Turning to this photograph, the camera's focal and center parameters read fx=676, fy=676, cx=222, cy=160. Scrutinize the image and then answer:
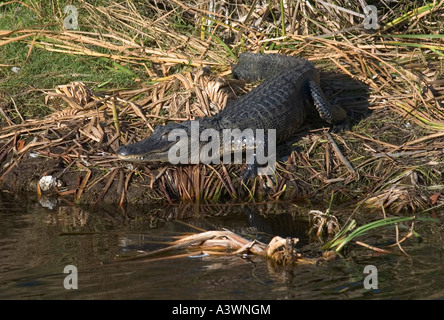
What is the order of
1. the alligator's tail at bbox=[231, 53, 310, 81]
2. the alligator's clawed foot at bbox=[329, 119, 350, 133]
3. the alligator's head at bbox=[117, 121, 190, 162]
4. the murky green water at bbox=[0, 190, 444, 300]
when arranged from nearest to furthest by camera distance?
1. the murky green water at bbox=[0, 190, 444, 300]
2. the alligator's head at bbox=[117, 121, 190, 162]
3. the alligator's clawed foot at bbox=[329, 119, 350, 133]
4. the alligator's tail at bbox=[231, 53, 310, 81]

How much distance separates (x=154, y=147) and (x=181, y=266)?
1.71m

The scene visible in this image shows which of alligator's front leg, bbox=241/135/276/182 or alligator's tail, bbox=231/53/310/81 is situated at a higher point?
alligator's tail, bbox=231/53/310/81

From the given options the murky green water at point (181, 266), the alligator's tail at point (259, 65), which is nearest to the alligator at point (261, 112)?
the alligator's tail at point (259, 65)

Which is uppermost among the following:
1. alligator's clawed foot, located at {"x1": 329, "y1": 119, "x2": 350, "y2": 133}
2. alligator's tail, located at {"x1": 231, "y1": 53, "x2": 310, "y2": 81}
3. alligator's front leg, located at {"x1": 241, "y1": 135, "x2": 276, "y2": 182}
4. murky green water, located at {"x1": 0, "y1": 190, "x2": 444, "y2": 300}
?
alligator's tail, located at {"x1": 231, "y1": 53, "x2": 310, "y2": 81}

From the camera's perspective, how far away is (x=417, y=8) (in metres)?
7.39

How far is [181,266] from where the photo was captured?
4102 mm

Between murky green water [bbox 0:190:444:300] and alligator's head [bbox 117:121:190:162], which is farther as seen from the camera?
alligator's head [bbox 117:121:190:162]

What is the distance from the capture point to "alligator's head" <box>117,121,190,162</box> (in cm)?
551

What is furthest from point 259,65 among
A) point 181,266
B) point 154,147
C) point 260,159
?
point 181,266

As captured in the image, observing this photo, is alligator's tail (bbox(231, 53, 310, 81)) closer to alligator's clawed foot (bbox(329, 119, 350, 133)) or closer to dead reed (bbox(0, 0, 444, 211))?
dead reed (bbox(0, 0, 444, 211))

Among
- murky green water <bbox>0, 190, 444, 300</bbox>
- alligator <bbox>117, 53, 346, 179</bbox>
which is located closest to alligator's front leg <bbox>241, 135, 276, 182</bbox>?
alligator <bbox>117, 53, 346, 179</bbox>

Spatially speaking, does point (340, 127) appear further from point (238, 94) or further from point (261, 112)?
point (238, 94)
